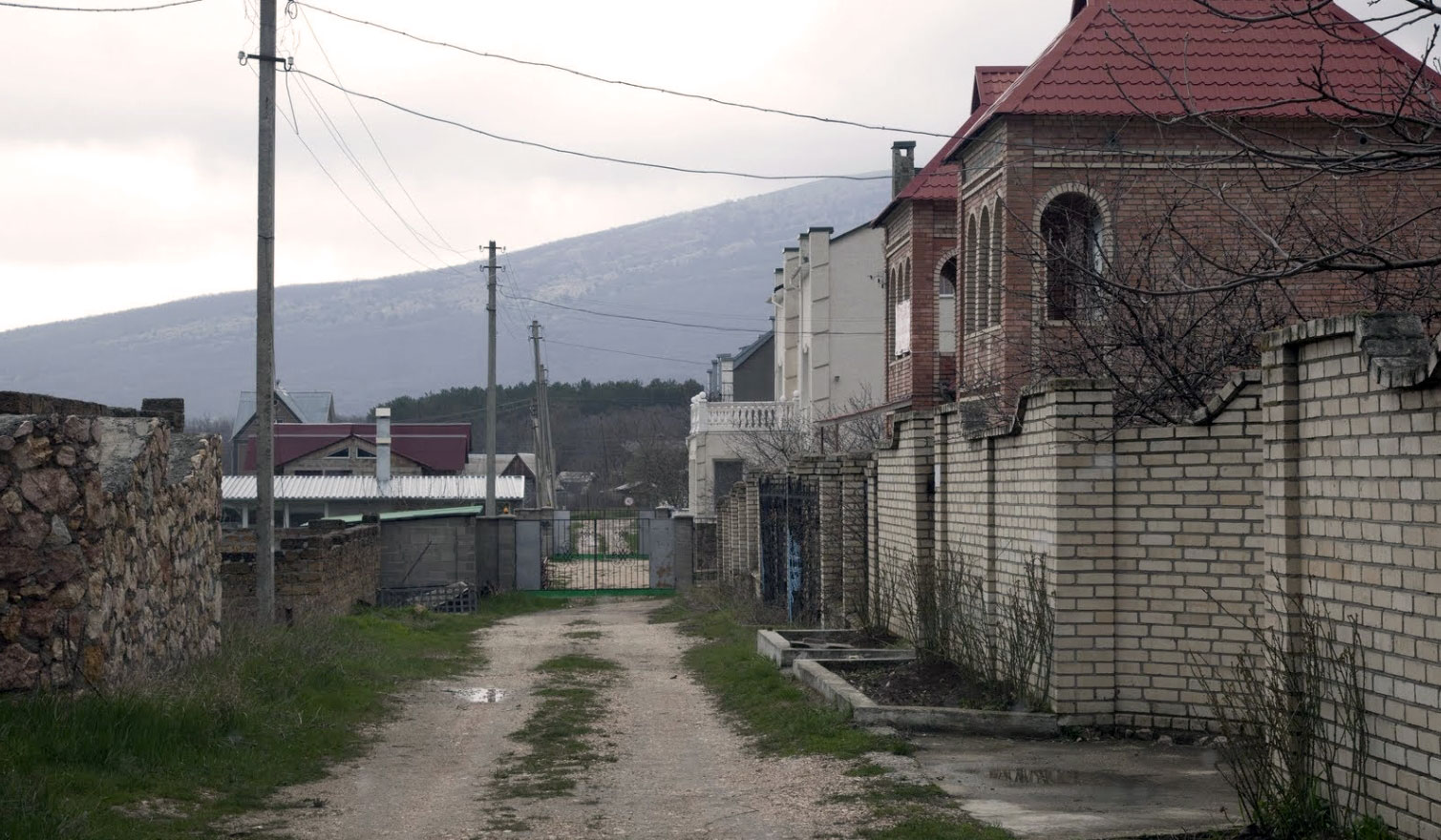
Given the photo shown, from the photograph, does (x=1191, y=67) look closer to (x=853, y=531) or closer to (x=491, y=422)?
(x=853, y=531)

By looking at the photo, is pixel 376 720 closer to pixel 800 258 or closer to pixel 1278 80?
pixel 1278 80

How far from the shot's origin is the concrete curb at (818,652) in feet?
46.7

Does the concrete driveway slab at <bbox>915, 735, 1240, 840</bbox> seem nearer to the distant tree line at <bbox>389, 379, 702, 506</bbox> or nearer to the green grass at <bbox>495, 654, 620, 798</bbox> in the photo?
the green grass at <bbox>495, 654, 620, 798</bbox>

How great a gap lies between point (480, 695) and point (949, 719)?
652cm

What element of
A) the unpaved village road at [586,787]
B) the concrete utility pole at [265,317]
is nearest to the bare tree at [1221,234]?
the unpaved village road at [586,787]

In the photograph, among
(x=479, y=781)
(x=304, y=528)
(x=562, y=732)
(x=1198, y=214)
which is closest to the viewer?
(x=479, y=781)

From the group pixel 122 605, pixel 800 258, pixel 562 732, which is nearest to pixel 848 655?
pixel 562 732

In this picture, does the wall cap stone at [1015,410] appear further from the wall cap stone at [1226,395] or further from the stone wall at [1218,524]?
the wall cap stone at [1226,395]

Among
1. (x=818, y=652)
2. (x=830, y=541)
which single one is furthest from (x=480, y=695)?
(x=830, y=541)

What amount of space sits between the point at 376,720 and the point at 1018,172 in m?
11.8

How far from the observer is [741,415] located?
46.5 m

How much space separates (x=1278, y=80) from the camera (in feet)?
65.8

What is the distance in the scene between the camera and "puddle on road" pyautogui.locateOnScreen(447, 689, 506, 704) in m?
15.2

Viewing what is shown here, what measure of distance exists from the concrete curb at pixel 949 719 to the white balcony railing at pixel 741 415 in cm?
3401
